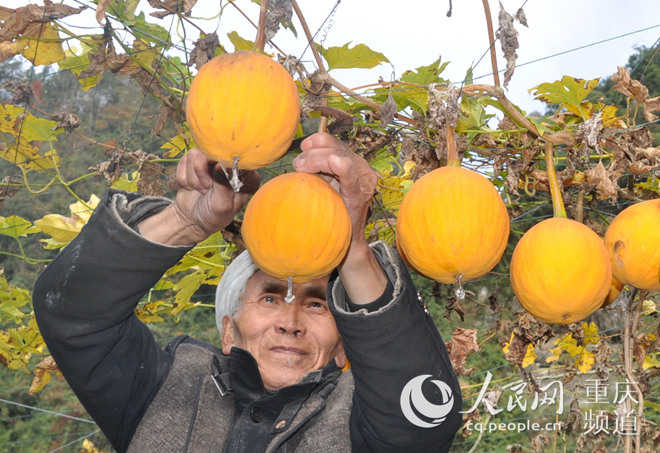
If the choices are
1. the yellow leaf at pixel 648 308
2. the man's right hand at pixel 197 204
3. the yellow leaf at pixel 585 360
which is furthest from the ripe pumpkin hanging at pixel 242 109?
the yellow leaf at pixel 648 308

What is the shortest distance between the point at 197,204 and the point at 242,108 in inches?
19.6

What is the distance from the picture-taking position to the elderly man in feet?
4.60

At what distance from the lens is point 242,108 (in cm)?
91

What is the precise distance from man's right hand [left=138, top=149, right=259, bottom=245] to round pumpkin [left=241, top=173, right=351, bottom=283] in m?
0.14

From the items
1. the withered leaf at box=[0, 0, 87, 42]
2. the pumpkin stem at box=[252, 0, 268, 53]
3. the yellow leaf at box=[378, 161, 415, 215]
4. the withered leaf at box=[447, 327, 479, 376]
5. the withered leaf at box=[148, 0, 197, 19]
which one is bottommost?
the withered leaf at box=[447, 327, 479, 376]

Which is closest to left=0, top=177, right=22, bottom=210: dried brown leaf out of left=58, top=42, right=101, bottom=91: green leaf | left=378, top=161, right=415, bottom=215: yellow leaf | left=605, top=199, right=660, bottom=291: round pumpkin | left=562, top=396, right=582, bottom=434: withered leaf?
left=58, top=42, right=101, bottom=91: green leaf

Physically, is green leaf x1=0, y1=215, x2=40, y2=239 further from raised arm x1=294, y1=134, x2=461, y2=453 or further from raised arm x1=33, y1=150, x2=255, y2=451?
raised arm x1=294, y1=134, x2=461, y2=453

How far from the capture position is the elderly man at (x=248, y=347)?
1403 mm

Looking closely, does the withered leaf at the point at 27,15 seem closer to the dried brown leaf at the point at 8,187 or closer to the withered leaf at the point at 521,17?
the dried brown leaf at the point at 8,187

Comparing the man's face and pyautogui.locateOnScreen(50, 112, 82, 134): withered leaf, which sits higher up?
pyautogui.locateOnScreen(50, 112, 82, 134): withered leaf

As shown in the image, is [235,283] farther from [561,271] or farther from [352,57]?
[561,271]

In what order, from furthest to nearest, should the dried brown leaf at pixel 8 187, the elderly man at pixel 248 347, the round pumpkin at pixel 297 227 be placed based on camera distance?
the dried brown leaf at pixel 8 187 → the elderly man at pixel 248 347 → the round pumpkin at pixel 297 227

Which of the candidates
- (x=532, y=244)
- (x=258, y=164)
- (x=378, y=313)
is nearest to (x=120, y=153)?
(x=378, y=313)

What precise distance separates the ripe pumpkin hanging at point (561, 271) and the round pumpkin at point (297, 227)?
368 millimetres
